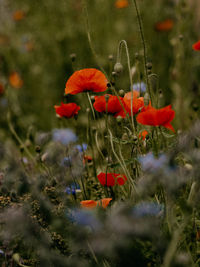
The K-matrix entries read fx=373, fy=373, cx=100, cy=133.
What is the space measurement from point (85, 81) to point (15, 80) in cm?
201

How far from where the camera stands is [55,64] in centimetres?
288

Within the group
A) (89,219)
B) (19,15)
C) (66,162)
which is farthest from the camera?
(19,15)

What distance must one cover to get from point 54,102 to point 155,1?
45.8 inches

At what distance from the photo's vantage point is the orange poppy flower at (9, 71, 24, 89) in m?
2.88

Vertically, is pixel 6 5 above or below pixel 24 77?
above

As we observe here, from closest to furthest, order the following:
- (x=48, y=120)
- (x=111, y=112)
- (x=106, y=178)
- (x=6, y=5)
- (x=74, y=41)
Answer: (x=106, y=178) < (x=111, y=112) < (x=48, y=120) < (x=74, y=41) < (x=6, y=5)

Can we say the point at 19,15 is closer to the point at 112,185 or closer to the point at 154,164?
the point at 112,185

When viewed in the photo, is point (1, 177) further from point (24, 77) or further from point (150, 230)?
point (24, 77)

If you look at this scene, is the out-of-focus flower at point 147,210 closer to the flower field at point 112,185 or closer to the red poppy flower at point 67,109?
the flower field at point 112,185

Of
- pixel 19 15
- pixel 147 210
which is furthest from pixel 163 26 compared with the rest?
pixel 147 210

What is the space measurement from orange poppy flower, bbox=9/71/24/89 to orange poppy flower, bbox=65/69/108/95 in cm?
198

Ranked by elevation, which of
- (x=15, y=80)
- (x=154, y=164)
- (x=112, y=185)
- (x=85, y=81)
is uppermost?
(x=85, y=81)

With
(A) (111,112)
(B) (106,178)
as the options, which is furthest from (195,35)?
(B) (106,178)

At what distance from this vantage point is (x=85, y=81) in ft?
3.23
